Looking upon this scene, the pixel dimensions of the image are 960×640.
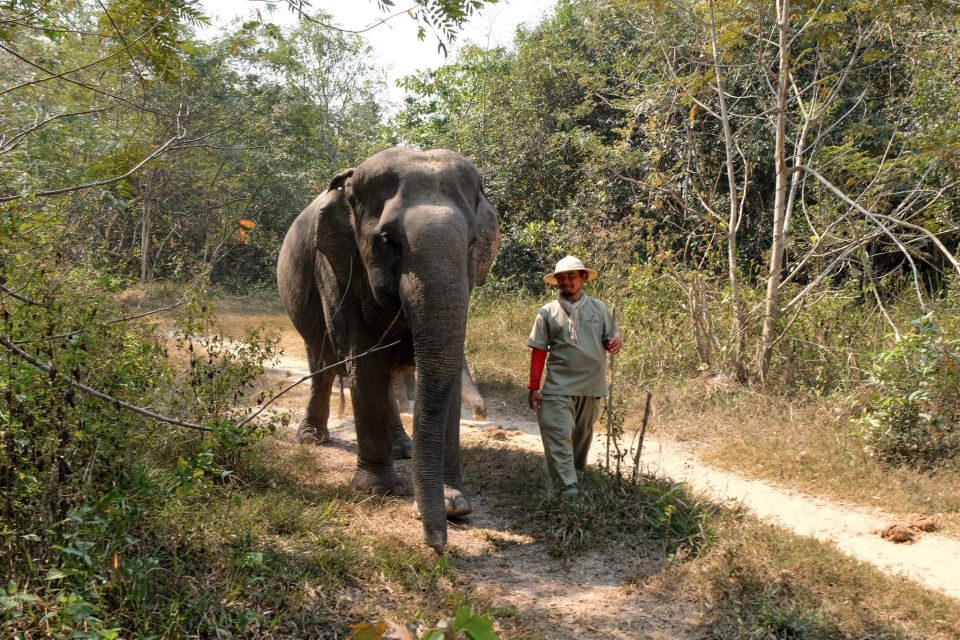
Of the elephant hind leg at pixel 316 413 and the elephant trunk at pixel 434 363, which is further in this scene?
the elephant hind leg at pixel 316 413

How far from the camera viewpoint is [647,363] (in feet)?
31.8

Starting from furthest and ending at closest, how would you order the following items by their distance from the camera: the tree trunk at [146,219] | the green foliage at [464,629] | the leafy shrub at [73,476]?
1. the tree trunk at [146,219]
2. the leafy shrub at [73,476]
3. the green foliage at [464,629]

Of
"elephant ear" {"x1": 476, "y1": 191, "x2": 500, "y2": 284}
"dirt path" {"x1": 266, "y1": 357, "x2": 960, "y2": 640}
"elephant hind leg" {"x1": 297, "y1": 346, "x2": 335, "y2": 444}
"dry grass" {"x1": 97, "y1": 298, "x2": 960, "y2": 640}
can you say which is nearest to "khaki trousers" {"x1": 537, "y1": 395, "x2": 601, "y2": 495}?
"dry grass" {"x1": 97, "y1": 298, "x2": 960, "y2": 640}

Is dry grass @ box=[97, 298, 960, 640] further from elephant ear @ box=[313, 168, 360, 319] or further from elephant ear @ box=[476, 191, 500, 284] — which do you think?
elephant ear @ box=[476, 191, 500, 284]

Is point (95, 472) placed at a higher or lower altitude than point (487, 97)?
lower

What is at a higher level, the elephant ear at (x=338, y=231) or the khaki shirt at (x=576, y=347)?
the elephant ear at (x=338, y=231)

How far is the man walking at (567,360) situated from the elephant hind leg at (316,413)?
246cm

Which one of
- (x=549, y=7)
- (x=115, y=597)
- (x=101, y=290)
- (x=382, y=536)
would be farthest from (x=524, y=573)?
(x=549, y=7)

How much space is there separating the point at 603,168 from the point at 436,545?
32.3 feet

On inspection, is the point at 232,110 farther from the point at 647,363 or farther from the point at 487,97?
the point at 647,363

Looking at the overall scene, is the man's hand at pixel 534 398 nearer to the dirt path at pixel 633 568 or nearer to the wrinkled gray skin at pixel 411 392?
the wrinkled gray skin at pixel 411 392

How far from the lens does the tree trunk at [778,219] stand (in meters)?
8.24

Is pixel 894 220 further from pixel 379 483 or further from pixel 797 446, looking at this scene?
pixel 379 483

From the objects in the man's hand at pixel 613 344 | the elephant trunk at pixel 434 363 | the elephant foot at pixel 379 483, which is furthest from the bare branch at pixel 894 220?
the elephant foot at pixel 379 483
